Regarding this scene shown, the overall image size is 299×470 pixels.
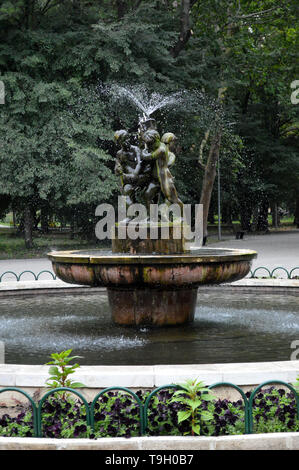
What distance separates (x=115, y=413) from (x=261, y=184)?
37635mm

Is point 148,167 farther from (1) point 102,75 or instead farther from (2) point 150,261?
(1) point 102,75

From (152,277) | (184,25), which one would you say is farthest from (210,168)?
(152,277)

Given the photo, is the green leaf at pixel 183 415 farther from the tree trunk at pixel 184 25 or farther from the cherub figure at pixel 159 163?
the tree trunk at pixel 184 25

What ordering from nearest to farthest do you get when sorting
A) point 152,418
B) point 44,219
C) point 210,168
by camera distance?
point 152,418 → point 210,168 → point 44,219

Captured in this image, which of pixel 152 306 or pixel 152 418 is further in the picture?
pixel 152 306

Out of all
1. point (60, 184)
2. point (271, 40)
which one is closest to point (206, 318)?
point (60, 184)

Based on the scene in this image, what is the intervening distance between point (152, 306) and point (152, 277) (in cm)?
75

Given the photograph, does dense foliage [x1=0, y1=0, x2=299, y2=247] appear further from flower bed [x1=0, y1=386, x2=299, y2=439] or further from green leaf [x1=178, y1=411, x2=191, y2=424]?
green leaf [x1=178, y1=411, x2=191, y2=424]

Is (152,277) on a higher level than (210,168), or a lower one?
lower

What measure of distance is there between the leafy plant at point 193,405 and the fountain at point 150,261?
349 cm

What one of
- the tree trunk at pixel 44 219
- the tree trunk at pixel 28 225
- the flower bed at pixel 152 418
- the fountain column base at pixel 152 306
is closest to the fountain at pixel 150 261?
the fountain column base at pixel 152 306

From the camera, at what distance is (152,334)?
28.8ft

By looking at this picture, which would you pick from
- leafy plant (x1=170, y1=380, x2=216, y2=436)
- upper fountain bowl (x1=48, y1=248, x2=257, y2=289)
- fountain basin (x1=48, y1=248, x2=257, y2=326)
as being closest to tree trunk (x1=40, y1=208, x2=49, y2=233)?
fountain basin (x1=48, y1=248, x2=257, y2=326)
